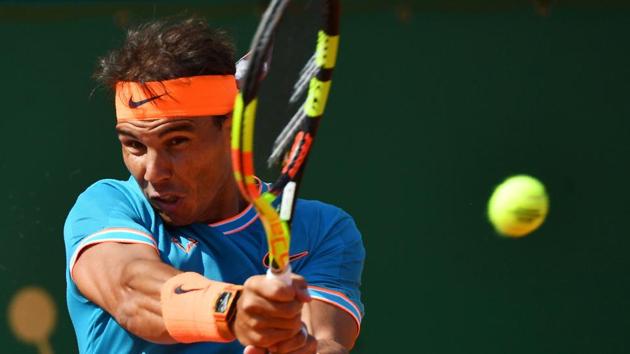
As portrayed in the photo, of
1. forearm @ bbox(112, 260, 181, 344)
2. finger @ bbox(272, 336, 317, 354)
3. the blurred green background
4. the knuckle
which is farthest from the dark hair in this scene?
the blurred green background

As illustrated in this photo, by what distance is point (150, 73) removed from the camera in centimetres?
305

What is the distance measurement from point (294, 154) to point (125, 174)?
2080mm

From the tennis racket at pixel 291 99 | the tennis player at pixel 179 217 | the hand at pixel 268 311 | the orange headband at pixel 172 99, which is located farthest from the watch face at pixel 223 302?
the orange headband at pixel 172 99

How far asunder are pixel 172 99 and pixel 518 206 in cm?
173

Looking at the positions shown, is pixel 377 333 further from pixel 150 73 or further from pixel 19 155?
pixel 150 73

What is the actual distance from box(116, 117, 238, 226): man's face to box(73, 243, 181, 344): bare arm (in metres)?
0.22

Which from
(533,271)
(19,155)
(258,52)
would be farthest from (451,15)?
(258,52)

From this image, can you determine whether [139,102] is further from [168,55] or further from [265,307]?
[265,307]

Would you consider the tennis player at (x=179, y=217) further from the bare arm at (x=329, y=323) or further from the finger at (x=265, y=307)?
the finger at (x=265, y=307)

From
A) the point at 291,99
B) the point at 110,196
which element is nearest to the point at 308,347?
the point at 291,99

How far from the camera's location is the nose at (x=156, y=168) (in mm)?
2953

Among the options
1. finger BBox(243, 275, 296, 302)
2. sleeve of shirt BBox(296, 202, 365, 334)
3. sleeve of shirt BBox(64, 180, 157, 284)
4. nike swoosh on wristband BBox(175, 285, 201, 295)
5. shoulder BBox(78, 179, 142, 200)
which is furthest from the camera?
sleeve of shirt BBox(296, 202, 365, 334)

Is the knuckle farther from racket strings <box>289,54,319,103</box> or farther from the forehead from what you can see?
the forehead

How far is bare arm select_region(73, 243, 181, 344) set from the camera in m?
2.55
